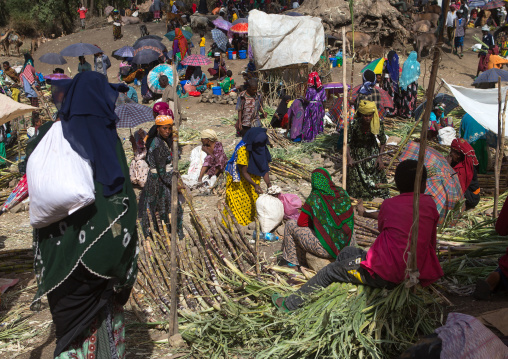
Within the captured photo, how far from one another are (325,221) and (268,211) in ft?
4.58

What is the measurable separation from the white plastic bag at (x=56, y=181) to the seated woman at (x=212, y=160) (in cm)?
474

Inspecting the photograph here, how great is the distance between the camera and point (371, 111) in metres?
5.86

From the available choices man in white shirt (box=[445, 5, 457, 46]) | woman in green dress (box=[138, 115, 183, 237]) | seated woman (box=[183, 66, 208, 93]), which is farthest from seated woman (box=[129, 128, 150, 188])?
man in white shirt (box=[445, 5, 457, 46])

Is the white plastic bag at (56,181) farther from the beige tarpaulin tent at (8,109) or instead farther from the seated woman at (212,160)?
the seated woman at (212,160)

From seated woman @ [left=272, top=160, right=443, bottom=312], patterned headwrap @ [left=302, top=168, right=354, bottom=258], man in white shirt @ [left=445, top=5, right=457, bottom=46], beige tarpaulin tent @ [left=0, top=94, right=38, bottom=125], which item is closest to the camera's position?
seated woman @ [left=272, top=160, right=443, bottom=312]

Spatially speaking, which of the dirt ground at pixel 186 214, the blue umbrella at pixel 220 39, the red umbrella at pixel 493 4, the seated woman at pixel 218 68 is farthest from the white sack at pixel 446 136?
the red umbrella at pixel 493 4

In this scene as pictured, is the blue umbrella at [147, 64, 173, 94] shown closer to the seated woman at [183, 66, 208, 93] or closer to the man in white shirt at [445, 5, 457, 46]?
the seated woman at [183, 66, 208, 93]

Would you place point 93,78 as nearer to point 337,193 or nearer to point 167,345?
point 167,345

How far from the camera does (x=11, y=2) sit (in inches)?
979

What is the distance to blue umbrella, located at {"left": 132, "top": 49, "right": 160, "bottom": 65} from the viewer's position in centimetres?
1398

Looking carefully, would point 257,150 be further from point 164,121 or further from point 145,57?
point 145,57

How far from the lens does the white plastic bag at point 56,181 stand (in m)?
2.05

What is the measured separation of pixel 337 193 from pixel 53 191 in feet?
8.37

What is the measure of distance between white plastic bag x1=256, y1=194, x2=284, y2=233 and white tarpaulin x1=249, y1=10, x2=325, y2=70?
693 cm
